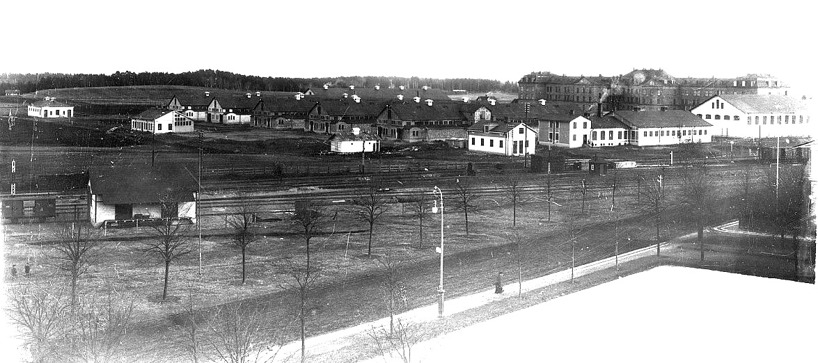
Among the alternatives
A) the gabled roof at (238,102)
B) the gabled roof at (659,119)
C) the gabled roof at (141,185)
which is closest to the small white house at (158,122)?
the gabled roof at (238,102)

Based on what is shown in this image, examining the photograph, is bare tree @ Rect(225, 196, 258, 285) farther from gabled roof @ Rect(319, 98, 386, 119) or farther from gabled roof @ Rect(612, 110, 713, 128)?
gabled roof @ Rect(319, 98, 386, 119)

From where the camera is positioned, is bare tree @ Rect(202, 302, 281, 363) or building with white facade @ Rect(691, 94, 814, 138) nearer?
bare tree @ Rect(202, 302, 281, 363)

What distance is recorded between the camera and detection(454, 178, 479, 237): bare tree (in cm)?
3214

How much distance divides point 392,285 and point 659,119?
153 ft

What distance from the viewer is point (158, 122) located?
5828cm

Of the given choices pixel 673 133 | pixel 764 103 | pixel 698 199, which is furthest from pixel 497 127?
pixel 698 199

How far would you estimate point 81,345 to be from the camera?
15508 mm

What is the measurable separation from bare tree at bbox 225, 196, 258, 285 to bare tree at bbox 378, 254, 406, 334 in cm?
396

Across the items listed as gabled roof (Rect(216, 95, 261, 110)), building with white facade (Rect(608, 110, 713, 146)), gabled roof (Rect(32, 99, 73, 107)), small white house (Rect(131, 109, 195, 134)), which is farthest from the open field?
gabled roof (Rect(216, 95, 261, 110))

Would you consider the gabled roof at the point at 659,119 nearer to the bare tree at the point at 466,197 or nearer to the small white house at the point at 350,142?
the small white house at the point at 350,142

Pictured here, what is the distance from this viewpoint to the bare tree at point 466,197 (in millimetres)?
32144

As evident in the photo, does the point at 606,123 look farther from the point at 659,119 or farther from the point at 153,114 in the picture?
the point at 153,114

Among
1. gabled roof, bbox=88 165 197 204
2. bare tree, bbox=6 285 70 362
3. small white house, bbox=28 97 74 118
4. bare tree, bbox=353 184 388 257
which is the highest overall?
small white house, bbox=28 97 74 118

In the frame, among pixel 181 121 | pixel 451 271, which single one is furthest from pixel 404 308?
pixel 181 121
